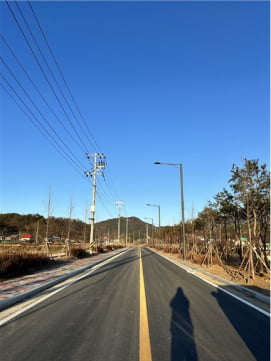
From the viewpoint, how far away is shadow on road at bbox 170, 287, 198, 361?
3.47 m

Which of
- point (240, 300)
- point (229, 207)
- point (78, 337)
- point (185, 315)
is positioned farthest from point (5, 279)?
point (229, 207)

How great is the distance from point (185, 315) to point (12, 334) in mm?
3524

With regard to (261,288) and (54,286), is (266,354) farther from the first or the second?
(54,286)

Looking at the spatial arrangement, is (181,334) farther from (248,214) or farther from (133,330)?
(248,214)

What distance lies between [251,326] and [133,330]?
7.91ft

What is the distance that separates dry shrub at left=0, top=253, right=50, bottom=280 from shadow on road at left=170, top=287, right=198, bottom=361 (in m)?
7.10

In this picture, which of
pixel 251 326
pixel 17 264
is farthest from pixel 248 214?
pixel 17 264

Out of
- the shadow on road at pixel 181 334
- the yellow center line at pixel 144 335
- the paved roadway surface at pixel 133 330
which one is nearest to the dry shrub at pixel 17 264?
the paved roadway surface at pixel 133 330

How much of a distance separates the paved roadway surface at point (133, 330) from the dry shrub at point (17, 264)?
3.95 meters

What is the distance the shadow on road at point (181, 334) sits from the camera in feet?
11.4

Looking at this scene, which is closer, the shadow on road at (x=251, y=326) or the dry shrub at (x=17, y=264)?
the shadow on road at (x=251, y=326)

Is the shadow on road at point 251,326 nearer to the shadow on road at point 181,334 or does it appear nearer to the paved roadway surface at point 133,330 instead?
the paved roadway surface at point 133,330

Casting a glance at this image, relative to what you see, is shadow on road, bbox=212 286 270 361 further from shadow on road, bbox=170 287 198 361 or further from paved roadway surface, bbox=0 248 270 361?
shadow on road, bbox=170 287 198 361

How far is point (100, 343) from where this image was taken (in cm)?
382
